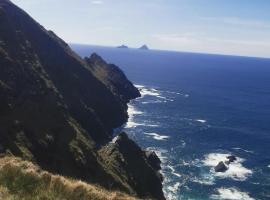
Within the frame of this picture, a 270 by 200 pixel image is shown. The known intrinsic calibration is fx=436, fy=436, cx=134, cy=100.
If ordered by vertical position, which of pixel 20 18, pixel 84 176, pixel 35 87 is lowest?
pixel 84 176

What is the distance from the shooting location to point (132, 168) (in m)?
93.5

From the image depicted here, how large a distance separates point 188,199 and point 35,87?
44.0 metres

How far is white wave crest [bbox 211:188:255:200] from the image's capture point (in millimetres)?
92125

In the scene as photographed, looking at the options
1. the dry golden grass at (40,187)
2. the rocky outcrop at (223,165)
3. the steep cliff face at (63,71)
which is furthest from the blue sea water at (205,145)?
the dry golden grass at (40,187)

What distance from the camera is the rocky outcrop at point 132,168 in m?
87.3

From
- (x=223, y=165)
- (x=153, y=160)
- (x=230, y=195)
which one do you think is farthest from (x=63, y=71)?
(x=230, y=195)

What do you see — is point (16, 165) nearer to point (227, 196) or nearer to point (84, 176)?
point (84, 176)

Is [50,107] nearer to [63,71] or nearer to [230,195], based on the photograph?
[230,195]

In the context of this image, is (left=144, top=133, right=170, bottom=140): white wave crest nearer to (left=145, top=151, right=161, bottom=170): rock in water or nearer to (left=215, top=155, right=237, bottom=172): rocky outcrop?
(left=215, top=155, right=237, bottom=172): rocky outcrop

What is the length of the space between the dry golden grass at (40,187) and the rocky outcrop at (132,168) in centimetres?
6374

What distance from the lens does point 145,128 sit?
480ft

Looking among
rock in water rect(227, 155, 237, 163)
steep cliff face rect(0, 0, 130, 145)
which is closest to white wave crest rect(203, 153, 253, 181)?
rock in water rect(227, 155, 237, 163)

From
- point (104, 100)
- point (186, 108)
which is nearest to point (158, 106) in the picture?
point (186, 108)

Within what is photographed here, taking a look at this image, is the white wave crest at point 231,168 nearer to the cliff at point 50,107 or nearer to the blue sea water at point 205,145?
the blue sea water at point 205,145
